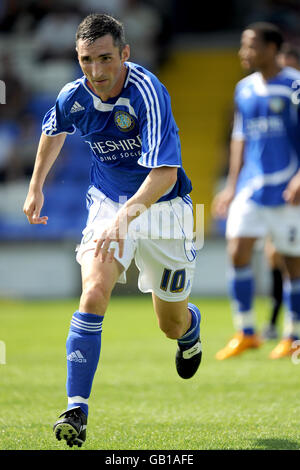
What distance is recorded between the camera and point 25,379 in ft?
20.0

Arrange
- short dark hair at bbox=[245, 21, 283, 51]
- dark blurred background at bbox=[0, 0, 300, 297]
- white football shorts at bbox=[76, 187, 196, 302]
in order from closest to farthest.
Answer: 1. white football shorts at bbox=[76, 187, 196, 302]
2. short dark hair at bbox=[245, 21, 283, 51]
3. dark blurred background at bbox=[0, 0, 300, 297]

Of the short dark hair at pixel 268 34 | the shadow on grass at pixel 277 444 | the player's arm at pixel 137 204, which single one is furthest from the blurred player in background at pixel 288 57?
the shadow on grass at pixel 277 444

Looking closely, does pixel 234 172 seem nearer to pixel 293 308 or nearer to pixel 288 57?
pixel 293 308

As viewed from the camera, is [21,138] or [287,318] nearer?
[287,318]

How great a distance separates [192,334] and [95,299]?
1.35 metres

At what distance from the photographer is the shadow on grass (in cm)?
392

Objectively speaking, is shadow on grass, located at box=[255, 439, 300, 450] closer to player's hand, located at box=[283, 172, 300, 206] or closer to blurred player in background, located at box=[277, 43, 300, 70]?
player's hand, located at box=[283, 172, 300, 206]

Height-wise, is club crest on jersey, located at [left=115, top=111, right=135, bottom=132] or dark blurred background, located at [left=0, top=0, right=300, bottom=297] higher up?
club crest on jersey, located at [left=115, top=111, right=135, bottom=132]

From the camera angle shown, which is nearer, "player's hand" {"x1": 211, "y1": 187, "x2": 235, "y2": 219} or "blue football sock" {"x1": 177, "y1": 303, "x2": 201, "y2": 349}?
"blue football sock" {"x1": 177, "y1": 303, "x2": 201, "y2": 349}

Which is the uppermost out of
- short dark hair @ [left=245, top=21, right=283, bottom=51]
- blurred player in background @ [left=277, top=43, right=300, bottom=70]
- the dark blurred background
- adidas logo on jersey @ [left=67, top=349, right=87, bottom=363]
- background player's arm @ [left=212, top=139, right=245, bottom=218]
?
short dark hair @ [left=245, top=21, right=283, bottom=51]

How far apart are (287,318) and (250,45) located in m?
2.20

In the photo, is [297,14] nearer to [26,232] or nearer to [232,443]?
[26,232]

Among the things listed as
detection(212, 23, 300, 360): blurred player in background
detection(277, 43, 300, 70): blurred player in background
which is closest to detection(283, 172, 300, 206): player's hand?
detection(212, 23, 300, 360): blurred player in background

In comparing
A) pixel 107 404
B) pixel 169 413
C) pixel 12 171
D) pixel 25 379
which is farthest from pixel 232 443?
pixel 12 171
